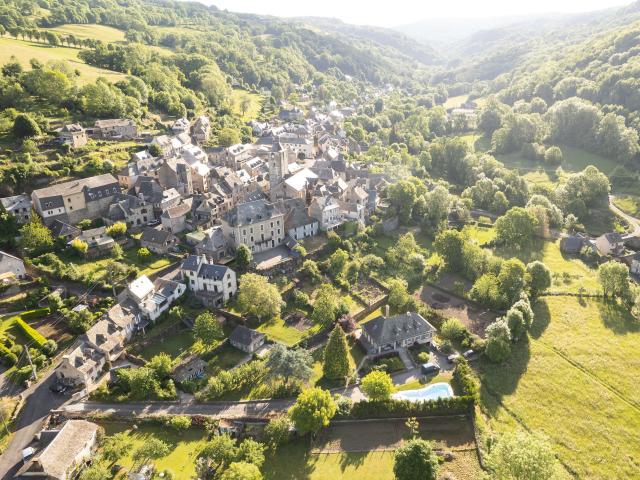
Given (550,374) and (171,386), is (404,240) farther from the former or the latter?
(171,386)

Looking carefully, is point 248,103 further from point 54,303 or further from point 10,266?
point 54,303

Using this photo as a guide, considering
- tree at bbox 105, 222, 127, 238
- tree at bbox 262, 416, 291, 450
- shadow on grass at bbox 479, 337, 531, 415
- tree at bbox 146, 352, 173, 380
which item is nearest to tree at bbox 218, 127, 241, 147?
tree at bbox 105, 222, 127, 238

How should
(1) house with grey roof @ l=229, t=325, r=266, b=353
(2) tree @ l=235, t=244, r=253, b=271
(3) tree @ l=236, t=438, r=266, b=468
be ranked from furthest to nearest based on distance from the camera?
(2) tree @ l=235, t=244, r=253, b=271, (1) house with grey roof @ l=229, t=325, r=266, b=353, (3) tree @ l=236, t=438, r=266, b=468

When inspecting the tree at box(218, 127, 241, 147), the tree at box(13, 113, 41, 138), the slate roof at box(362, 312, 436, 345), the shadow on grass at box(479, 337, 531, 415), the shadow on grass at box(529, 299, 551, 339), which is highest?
the tree at box(13, 113, 41, 138)

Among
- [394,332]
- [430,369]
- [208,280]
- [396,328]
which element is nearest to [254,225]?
[208,280]

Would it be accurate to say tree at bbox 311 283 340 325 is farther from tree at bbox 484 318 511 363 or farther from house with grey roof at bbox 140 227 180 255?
house with grey roof at bbox 140 227 180 255

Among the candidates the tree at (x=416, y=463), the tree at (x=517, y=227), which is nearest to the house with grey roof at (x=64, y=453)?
the tree at (x=416, y=463)
